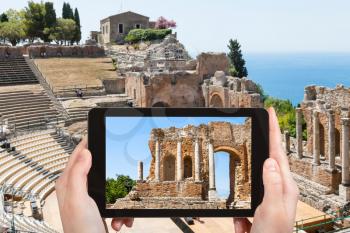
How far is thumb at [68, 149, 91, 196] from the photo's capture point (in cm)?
281

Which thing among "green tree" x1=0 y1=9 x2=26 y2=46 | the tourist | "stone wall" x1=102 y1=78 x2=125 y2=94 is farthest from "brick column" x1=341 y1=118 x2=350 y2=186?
"green tree" x1=0 y1=9 x2=26 y2=46

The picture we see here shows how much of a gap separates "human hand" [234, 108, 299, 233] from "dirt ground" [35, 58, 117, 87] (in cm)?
3435

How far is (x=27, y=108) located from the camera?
30.7m

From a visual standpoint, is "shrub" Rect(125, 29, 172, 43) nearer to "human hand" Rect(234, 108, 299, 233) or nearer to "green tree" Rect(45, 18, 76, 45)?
"green tree" Rect(45, 18, 76, 45)

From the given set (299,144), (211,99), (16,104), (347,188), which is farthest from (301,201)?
(16,104)

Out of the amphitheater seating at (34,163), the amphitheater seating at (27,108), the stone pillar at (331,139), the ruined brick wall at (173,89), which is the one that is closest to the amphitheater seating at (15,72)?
the amphitheater seating at (27,108)

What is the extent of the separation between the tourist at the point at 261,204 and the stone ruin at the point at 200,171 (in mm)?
410

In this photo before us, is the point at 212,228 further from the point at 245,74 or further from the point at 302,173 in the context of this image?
the point at 245,74

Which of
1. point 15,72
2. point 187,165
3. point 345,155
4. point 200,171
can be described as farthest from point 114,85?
point 200,171

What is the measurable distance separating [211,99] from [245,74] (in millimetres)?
15074

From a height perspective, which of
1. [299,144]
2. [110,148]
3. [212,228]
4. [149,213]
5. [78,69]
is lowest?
[212,228]

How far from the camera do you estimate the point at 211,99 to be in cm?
3653

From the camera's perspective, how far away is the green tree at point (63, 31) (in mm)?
51750

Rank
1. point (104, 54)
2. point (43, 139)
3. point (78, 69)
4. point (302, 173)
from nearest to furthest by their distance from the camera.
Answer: point (302, 173) → point (43, 139) → point (78, 69) → point (104, 54)
